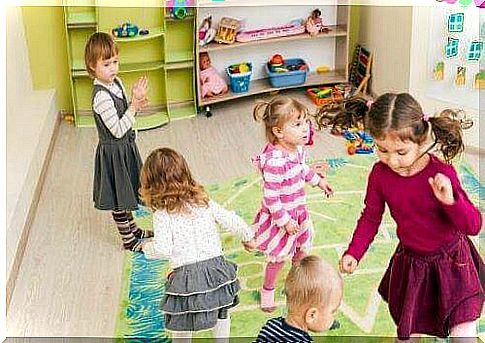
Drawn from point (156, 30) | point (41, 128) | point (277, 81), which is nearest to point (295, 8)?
point (277, 81)

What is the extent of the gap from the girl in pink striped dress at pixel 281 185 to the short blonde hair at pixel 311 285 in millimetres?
641

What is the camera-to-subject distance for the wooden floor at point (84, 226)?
252 centimetres

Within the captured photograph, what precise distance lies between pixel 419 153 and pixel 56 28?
2532 mm

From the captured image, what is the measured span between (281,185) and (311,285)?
0.70 m

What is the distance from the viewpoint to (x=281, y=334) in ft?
5.71

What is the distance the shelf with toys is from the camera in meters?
4.02

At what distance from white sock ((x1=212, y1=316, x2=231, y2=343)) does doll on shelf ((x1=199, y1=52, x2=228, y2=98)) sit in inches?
78.3

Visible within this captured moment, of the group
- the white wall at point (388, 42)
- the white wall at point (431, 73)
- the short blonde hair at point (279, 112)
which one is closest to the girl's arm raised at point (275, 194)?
the short blonde hair at point (279, 112)

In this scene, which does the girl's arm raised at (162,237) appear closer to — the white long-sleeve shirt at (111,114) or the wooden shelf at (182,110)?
the white long-sleeve shirt at (111,114)

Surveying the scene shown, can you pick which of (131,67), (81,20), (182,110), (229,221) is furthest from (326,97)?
(229,221)

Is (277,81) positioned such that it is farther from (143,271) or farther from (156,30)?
(143,271)

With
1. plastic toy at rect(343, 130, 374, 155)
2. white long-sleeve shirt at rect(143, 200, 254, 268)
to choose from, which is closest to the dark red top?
white long-sleeve shirt at rect(143, 200, 254, 268)

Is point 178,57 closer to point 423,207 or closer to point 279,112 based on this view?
point 279,112

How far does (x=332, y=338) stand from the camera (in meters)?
2.32
